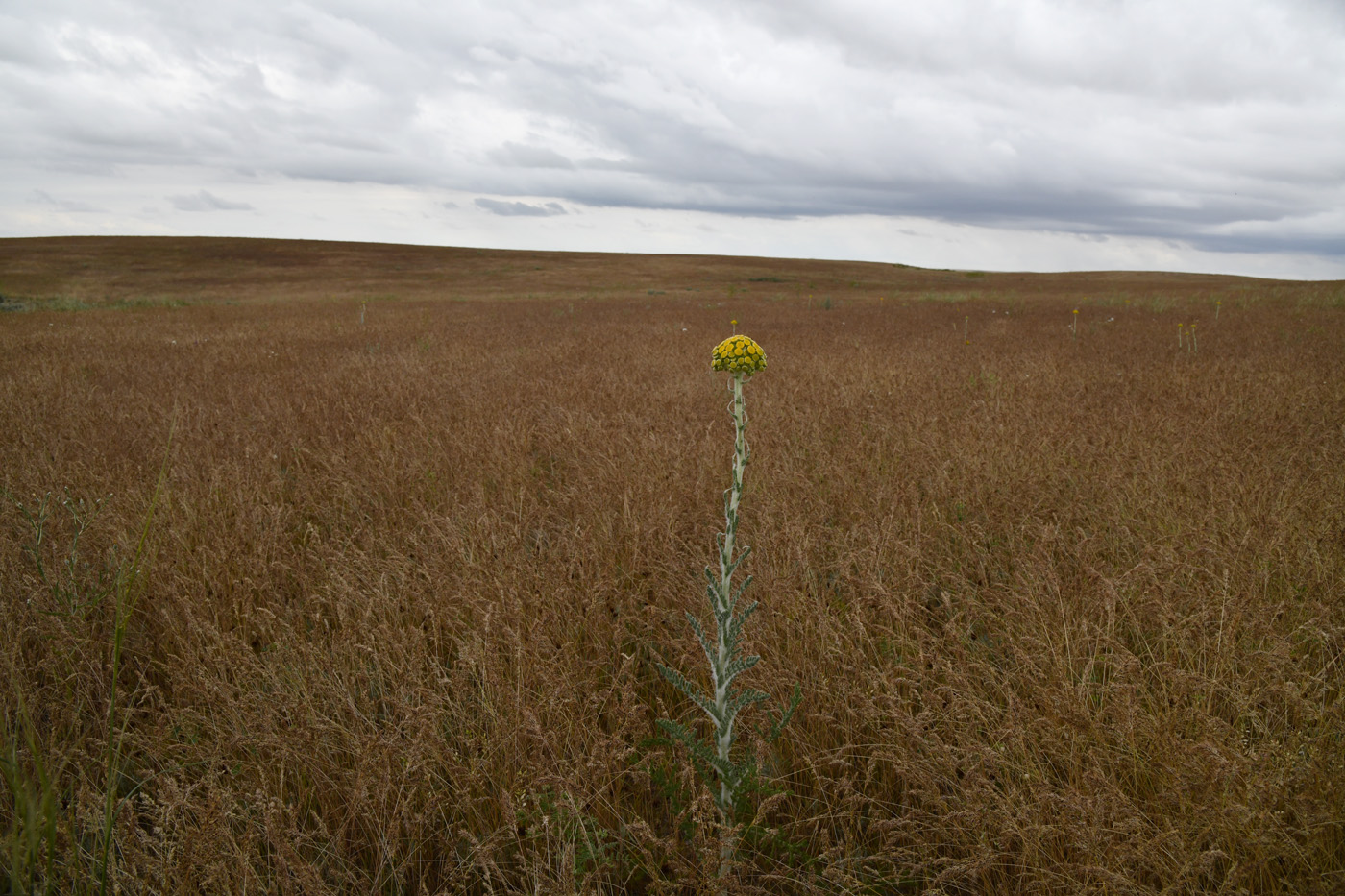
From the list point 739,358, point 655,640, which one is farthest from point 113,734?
point 739,358

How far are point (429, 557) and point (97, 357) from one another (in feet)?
27.7

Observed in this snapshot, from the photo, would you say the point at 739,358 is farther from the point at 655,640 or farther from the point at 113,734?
the point at 113,734

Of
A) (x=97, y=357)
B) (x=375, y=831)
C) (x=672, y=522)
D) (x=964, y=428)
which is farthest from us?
(x=97, y=357)

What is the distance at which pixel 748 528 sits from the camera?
3037mm

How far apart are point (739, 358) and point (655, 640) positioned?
1101mm

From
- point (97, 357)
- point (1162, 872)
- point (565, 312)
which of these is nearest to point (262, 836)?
point (1162, 872)

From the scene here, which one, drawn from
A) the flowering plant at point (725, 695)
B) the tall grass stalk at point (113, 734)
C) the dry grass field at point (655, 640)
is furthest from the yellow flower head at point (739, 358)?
the tall grass stalk at point (113, 734)

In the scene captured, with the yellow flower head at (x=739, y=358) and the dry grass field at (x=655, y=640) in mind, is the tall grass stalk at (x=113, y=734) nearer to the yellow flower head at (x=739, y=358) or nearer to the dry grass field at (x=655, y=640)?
the dry grass field at (x=655, y=640)

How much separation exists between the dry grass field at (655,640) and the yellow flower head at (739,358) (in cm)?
85

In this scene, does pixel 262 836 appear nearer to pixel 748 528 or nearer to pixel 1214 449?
pixel 748 528

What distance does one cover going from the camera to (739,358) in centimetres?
166

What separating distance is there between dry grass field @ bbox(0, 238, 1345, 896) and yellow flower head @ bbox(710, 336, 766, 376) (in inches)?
33.6

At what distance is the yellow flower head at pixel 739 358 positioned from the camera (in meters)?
1.65

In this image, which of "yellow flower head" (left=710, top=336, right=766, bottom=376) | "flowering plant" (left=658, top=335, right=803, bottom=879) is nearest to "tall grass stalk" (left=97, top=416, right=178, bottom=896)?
"flowering plant" (left=658, top=335, right=803, bottom=879)
